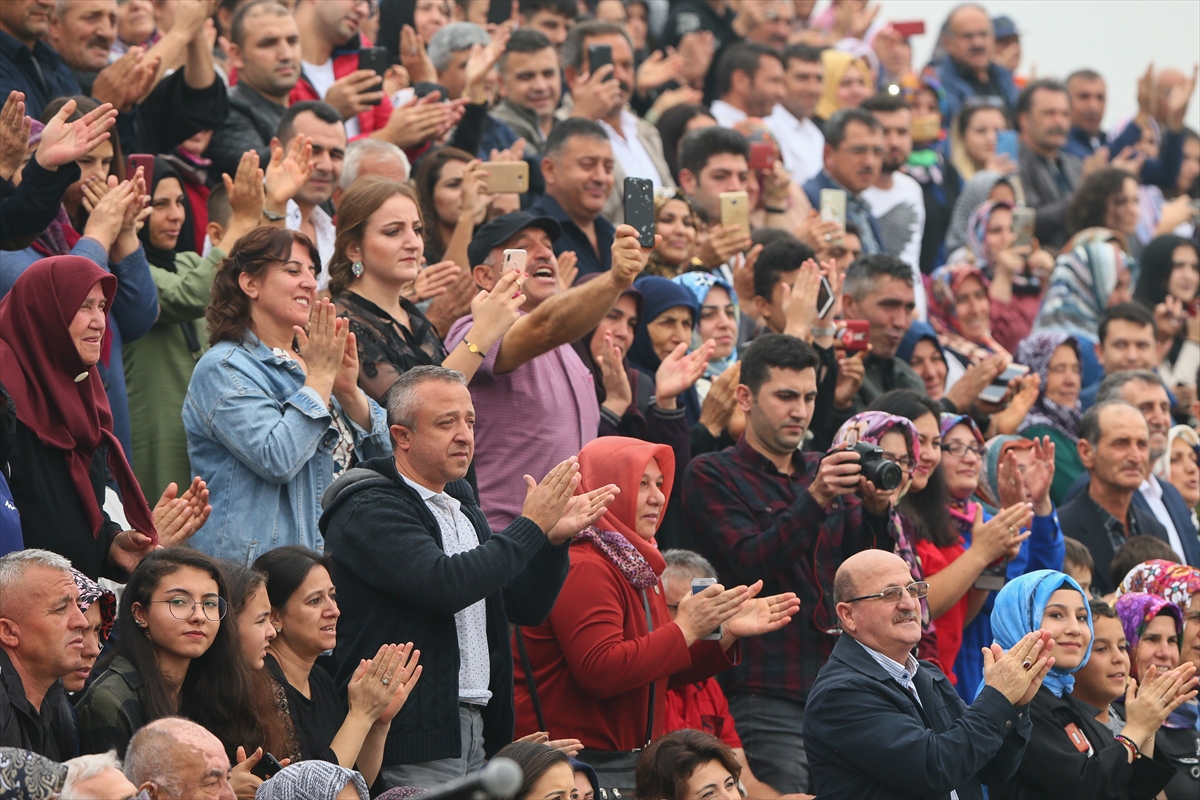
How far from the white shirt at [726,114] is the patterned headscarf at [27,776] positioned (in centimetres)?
803

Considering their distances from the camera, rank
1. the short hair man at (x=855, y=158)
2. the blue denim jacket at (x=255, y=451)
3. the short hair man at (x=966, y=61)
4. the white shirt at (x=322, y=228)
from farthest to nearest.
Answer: the short hair man at (x=966, y=61), the short hair man at (x=855, y=158), the white shirt at (x=322, y=228), the blue denim jacket at (x=255, y=451)

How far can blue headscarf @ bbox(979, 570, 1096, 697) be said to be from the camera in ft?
18.9

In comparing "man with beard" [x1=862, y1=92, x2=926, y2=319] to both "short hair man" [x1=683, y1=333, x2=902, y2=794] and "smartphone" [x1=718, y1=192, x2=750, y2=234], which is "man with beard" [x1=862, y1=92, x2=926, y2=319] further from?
"short hair man" [x1=683, y1=333, x2=902, y2=794]

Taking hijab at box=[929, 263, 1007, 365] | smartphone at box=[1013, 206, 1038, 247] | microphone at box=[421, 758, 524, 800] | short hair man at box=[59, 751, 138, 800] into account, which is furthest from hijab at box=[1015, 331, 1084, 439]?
microphone at box=[421, 758, 524, 800]

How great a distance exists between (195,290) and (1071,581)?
3.14m

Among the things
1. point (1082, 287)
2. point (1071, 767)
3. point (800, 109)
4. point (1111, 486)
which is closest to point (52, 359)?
point (1071, 767)

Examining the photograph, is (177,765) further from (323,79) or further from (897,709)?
(323,79)

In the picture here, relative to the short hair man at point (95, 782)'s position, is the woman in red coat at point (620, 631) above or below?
below

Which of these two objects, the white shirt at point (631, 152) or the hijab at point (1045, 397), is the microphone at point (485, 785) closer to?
the hijab at point (1045, 397)

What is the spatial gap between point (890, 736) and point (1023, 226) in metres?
6.21

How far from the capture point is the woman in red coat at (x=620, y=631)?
5.14 meters

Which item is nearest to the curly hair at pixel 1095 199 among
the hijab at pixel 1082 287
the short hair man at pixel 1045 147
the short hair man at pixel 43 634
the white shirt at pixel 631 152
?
the hijab at pixel 1082 287

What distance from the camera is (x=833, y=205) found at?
8.95 meters

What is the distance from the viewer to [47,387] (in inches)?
187
